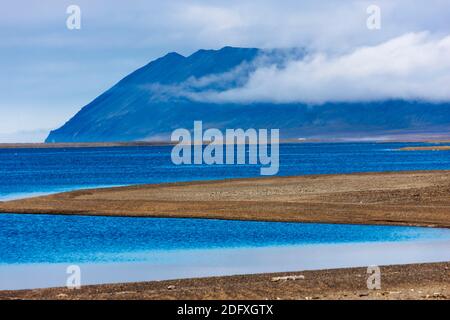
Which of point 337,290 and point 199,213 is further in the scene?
point 199,213

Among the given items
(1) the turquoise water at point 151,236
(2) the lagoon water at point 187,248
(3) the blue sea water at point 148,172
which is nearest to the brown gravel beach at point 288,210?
(2) the lagoon water at point 187,248

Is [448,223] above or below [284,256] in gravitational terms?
above

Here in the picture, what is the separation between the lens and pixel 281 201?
147 ft

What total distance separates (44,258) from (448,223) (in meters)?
16.8

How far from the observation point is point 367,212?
38906 millimetres

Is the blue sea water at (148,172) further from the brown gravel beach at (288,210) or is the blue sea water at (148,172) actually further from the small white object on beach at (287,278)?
the small white object on beach at (287,278)

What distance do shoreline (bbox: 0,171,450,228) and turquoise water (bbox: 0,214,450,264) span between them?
77.3 inches

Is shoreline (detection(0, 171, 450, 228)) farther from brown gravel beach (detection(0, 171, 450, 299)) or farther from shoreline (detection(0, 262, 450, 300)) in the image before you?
shoreline (detection(0, 262, 450, 300))

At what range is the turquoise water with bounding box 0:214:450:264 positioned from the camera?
28.9m

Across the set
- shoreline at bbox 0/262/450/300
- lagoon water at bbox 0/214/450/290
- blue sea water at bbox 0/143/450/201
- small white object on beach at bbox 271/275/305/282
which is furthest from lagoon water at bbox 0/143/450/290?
blue sea water at bbox 0/143/450/201

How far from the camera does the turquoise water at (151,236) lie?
2888 cm

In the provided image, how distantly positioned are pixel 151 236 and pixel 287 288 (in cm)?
1382
